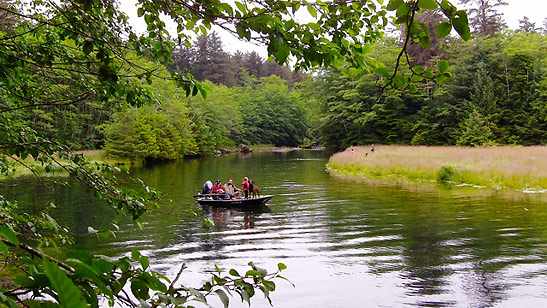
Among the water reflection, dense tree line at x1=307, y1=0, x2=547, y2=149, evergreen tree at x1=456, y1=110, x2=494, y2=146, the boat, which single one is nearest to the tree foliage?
the water reflection

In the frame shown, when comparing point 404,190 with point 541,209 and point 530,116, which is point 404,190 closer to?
point 541,209

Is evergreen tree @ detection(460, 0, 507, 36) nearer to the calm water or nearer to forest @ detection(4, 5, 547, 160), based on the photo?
forest @ detection(4, 5, 547, 160)

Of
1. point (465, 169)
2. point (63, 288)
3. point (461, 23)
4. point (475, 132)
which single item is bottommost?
point (465, 169)

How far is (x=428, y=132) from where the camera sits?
159 ft

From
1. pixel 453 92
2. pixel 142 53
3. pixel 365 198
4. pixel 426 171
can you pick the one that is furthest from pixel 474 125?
pixel 142 53

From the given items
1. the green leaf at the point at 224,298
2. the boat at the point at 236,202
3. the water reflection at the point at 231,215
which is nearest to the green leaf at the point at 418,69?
the green leaf at the point at 224,298

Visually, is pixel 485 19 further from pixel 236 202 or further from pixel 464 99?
pixel 236 202

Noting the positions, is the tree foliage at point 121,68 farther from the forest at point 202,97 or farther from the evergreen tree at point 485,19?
the evergreen tree at point 485,19

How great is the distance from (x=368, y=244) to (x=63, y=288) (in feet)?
39.2

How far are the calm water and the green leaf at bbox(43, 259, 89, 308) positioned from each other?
340cm

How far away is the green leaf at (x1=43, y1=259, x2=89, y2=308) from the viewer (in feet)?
2.49

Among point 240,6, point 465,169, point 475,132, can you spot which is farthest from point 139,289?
point 475,132

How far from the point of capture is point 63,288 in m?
0.77

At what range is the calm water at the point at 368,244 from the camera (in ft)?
27.8
